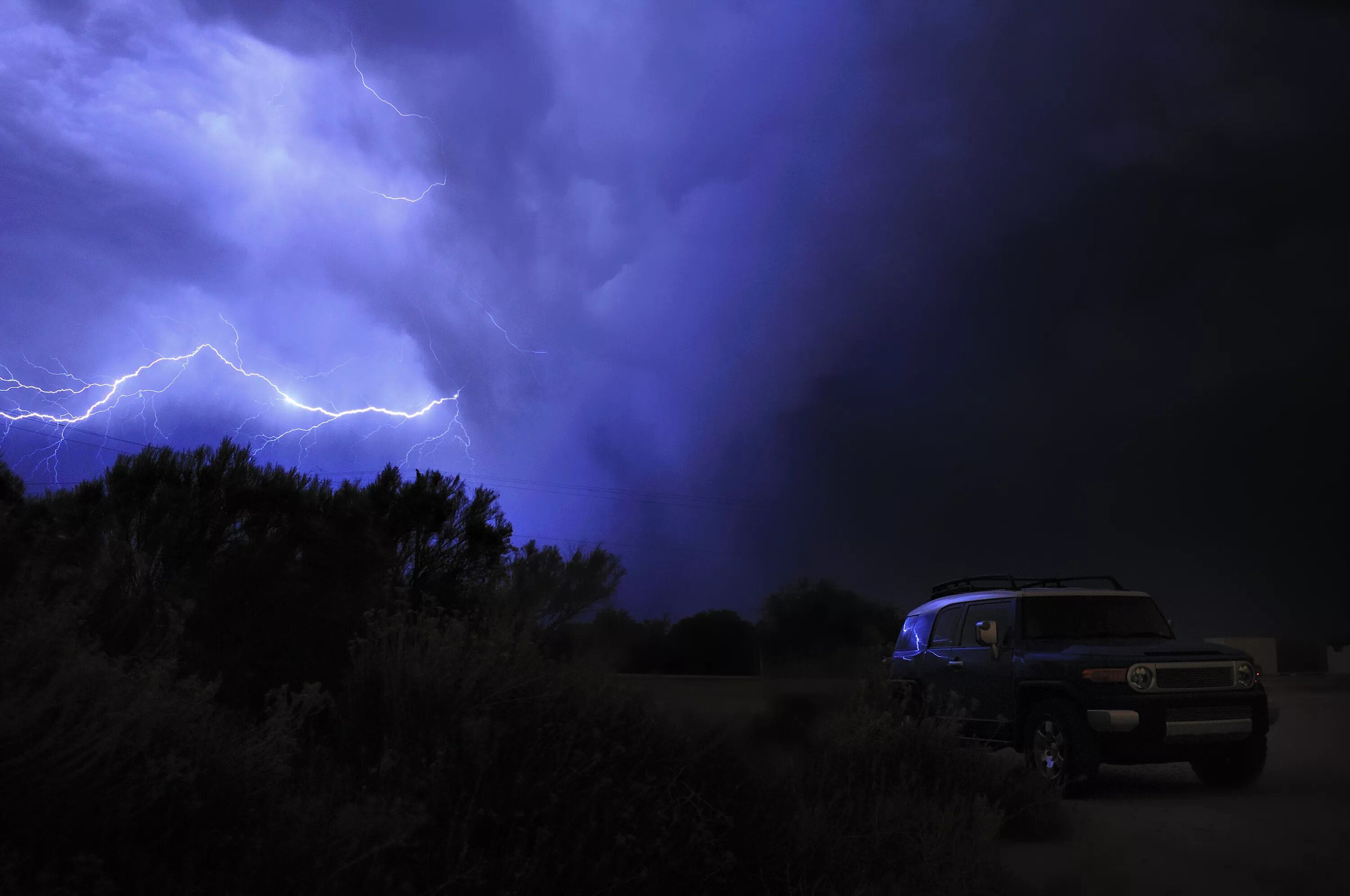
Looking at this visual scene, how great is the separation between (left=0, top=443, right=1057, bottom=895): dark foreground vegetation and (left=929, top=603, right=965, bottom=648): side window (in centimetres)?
305

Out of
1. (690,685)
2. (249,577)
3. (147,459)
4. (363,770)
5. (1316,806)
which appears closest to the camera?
(363,770)

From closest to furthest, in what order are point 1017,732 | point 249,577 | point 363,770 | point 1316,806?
point 363,770
point 1316,806
point 1017,732
point 249,577

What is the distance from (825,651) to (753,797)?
3741 millimetres

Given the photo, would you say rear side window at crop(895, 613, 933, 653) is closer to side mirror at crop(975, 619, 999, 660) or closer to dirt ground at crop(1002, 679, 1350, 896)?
side mirror at crop(975, 619, 999, 660)

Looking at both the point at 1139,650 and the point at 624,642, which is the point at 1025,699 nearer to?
the point at 1139,650

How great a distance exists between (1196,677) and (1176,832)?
2364 millimetres

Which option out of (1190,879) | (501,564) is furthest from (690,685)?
(501,564)

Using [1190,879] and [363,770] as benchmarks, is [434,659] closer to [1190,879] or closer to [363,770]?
[363,770]

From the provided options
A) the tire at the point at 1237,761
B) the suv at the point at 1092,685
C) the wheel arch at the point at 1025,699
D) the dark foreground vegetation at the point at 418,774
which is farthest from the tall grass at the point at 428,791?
the tire at the point at 1237,761

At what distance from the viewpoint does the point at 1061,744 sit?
30.2 ft

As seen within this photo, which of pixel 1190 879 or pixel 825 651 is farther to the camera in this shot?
pixel 825 651

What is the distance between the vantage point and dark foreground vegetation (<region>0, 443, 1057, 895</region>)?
11.9ft

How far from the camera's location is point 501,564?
27.4 metres

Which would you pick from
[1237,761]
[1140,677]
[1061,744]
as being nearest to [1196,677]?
[1140,677]
